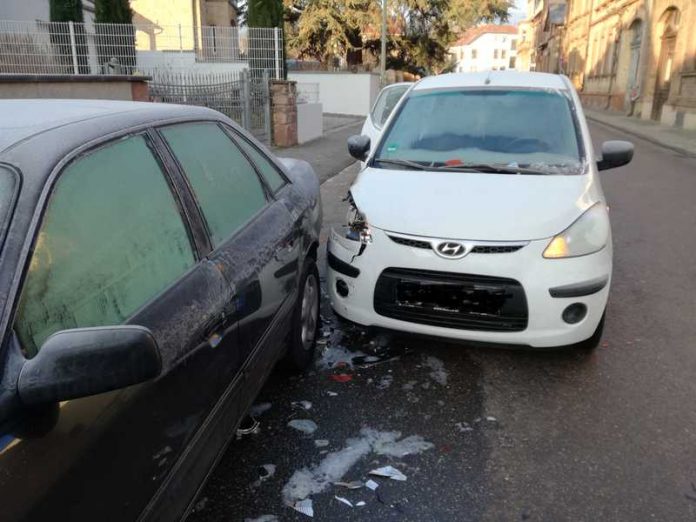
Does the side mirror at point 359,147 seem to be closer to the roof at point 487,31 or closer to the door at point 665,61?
the door at point 665,61

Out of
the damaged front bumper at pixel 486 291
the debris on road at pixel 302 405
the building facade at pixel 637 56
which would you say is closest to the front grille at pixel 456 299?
the damaged front bumper at pixel 486 291

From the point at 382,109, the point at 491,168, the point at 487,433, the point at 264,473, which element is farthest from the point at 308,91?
the point at 264,473

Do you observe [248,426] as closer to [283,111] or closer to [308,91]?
[283,111]

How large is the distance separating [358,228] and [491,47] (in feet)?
414

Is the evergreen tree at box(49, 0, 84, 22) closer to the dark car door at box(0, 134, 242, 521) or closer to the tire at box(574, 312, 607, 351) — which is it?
the dark car door at box(0, 134, 242, 521)

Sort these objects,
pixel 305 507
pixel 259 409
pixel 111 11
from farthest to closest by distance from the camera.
Result: 1. pixel 111 11
2. pixel 259 409
3. pixel 305 507

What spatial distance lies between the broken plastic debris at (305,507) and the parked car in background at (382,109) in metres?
7.06

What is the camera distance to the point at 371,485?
266 cm

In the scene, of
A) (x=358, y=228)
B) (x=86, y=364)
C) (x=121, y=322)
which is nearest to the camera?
(x=86, y=364)

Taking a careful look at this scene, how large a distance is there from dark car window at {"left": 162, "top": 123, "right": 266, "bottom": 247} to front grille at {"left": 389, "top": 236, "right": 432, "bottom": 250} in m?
0.82

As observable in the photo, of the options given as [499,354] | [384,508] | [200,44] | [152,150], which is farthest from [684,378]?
[200,44]

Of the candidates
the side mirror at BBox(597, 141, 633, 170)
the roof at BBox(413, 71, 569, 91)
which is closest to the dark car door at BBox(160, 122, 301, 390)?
the roof at BBox(413, 71, 569, 91)

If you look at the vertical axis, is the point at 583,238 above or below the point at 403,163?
below

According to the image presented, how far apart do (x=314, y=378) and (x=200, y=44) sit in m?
16.9
